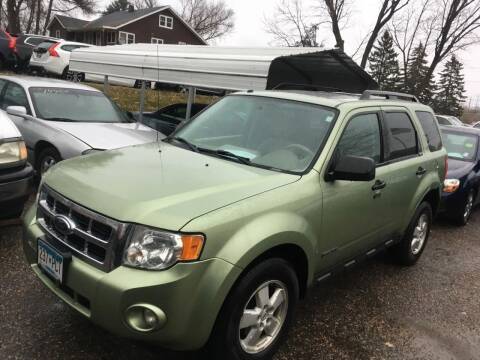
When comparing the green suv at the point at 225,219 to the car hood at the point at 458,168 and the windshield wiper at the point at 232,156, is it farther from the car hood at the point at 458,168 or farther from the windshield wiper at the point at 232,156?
the car hood at the point at 458,168

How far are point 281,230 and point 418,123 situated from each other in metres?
2.68

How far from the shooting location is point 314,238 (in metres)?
2.99

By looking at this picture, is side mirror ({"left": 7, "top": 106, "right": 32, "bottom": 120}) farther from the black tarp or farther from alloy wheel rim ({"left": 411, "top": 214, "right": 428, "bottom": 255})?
alloy wheel rim ({"left": 411, "top": 214, "right": 428, "bottom": 255})

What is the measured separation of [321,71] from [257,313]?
6087 mm

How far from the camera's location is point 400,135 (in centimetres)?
423

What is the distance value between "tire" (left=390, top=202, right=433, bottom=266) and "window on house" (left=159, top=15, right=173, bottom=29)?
4229cm

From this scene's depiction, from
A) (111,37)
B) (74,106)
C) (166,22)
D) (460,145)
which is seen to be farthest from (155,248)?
(166,22)

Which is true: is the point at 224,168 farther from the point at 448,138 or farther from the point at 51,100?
the point at 448,138

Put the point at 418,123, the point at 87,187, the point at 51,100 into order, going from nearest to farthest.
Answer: the point at 87,187, the point at 418,123, the point at 51,100

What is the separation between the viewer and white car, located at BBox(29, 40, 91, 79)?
15891 mm

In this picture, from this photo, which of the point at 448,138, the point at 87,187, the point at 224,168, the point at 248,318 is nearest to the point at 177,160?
the point at 224,168

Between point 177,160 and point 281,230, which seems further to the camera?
point 177,160

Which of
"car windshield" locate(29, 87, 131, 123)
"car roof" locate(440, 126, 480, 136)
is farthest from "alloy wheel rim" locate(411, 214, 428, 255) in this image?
"car windshield" locate(29, 87, 131, 123)

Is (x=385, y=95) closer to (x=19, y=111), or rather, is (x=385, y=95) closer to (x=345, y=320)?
(x=345, y=320)
